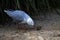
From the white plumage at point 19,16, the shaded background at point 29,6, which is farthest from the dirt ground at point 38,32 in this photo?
the shaded background at point 29,6

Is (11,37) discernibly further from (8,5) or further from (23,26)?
(8,5)

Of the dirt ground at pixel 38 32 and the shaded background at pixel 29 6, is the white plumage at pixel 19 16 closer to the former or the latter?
the dirt ground at pixel 38 32

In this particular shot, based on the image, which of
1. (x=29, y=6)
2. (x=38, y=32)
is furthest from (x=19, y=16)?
(x=38, y=32)

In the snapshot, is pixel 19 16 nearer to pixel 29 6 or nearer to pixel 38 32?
pixel 29 6

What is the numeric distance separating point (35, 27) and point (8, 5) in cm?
105

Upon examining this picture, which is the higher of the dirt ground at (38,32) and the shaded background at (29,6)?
the shaded background at (29,6)

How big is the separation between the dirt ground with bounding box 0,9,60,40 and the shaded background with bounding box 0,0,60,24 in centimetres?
36

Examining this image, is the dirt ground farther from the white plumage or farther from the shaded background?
the shaded background

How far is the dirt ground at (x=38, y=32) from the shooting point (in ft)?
14.3

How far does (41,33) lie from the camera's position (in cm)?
465

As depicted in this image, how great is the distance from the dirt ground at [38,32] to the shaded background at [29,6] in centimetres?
36

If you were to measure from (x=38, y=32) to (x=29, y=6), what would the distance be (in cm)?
123

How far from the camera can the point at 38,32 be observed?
475 cm

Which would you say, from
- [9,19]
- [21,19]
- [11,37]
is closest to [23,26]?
[21,19]
